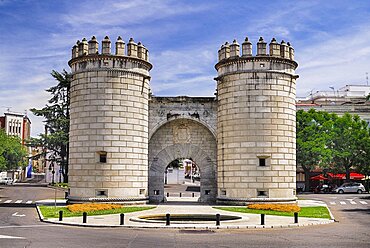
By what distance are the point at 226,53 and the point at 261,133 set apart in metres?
6.10

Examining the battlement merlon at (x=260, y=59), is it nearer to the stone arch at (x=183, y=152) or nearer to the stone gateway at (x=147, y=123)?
the stone gateway at (x=147, y=123)

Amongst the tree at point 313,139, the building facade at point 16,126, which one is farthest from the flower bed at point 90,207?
the building facade at point 16,126

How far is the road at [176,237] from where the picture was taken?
16500 millimetres

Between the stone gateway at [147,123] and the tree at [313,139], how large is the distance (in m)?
22.5

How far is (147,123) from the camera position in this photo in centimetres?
3212

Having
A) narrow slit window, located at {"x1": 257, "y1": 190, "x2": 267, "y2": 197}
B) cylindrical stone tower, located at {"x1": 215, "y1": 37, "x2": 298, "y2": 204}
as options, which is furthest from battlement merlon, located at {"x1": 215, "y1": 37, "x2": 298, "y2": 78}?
narrow slit window, located at {"x1": 257, "y1": 190, "x2": 267, "y2": 197}

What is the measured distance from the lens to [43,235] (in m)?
18.5

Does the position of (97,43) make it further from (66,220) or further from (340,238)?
(340,238)

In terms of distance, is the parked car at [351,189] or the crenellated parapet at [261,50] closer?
the crenellated parapet at [261,50]

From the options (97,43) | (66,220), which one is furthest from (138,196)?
(97,43)

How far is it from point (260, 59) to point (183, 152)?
8.47 metres

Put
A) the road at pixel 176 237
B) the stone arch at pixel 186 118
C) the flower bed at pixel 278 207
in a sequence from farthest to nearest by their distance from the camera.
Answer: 1. the stone arch at pixel 186 118
2. the flower bed at pixel 278 207
3. the road at pixel 176 237

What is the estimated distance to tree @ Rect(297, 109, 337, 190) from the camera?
53094 mm

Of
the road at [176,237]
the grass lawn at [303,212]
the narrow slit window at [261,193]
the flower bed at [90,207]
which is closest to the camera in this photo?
the road at [176,237]
